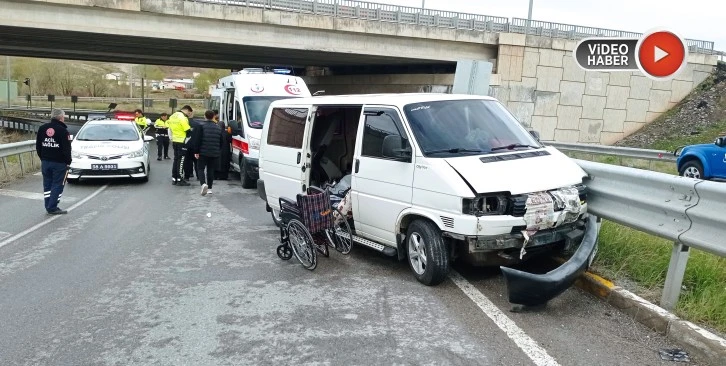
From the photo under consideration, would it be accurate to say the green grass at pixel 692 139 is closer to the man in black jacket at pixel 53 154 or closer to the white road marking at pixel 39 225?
the white road marking at pixel 39 225

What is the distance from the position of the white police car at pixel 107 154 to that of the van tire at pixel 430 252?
9.96 meters

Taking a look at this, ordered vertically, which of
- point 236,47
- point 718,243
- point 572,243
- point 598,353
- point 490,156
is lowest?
point 598,353

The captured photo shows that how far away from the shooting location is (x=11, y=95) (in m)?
42.4

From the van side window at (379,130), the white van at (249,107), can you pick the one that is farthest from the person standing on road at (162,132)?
the van side window at (379,130)

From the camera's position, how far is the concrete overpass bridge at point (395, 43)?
21391mm

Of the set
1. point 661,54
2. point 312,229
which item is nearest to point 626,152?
point 661,54

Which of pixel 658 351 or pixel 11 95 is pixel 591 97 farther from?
pixel 11 95

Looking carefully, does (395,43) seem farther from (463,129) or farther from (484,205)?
(484,205)

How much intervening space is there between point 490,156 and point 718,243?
2072 millimetres

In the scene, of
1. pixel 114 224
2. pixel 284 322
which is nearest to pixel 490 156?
pixel 284 322

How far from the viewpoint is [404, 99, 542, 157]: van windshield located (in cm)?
584

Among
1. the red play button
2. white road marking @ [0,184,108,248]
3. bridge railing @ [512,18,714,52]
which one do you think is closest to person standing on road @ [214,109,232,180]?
white road marking @ [0,184,108,248]

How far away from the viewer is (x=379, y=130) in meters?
6.36

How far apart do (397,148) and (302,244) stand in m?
1.55
